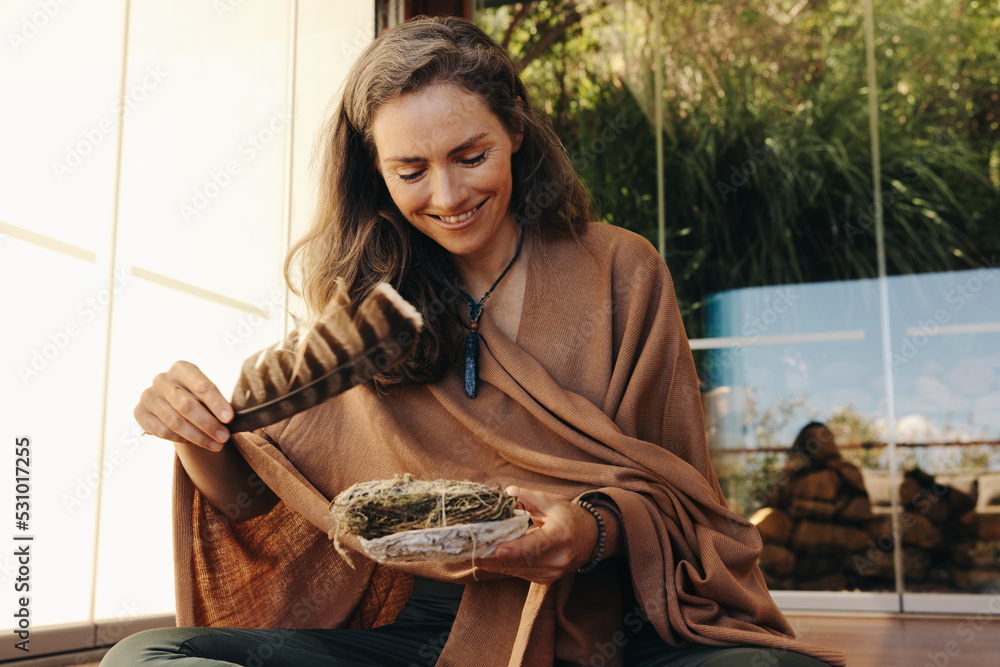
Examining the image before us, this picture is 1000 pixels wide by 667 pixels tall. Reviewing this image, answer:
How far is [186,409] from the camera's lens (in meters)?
1.17

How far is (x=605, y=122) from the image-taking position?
4.70m

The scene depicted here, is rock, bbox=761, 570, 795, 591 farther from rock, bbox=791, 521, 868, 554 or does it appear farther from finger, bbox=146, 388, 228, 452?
finger, bbox=146, 388, 228, 452

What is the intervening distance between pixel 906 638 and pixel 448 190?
2.65 m

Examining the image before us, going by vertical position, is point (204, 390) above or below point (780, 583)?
above

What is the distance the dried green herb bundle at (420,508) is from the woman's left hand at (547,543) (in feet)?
0.15

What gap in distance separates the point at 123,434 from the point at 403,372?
4.10 ft

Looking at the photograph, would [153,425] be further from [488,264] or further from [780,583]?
[780,583]

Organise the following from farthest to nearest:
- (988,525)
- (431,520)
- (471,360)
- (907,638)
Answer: (988,525) → (907,638) → (471,360) → (431,520)

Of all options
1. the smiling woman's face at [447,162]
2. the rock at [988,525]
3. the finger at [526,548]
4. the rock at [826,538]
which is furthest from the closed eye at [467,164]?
the rock at [988,525]

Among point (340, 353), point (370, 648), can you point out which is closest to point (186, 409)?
point (340, 353)

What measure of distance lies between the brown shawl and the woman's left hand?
107mm

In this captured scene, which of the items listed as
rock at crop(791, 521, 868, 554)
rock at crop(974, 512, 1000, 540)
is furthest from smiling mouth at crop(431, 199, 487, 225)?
rock at crop(974, 512, 1000, 540)

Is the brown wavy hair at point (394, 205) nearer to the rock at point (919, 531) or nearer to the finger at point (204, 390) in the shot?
the finger at point (204, 390)

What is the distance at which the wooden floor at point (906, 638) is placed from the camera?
2.43 meters
